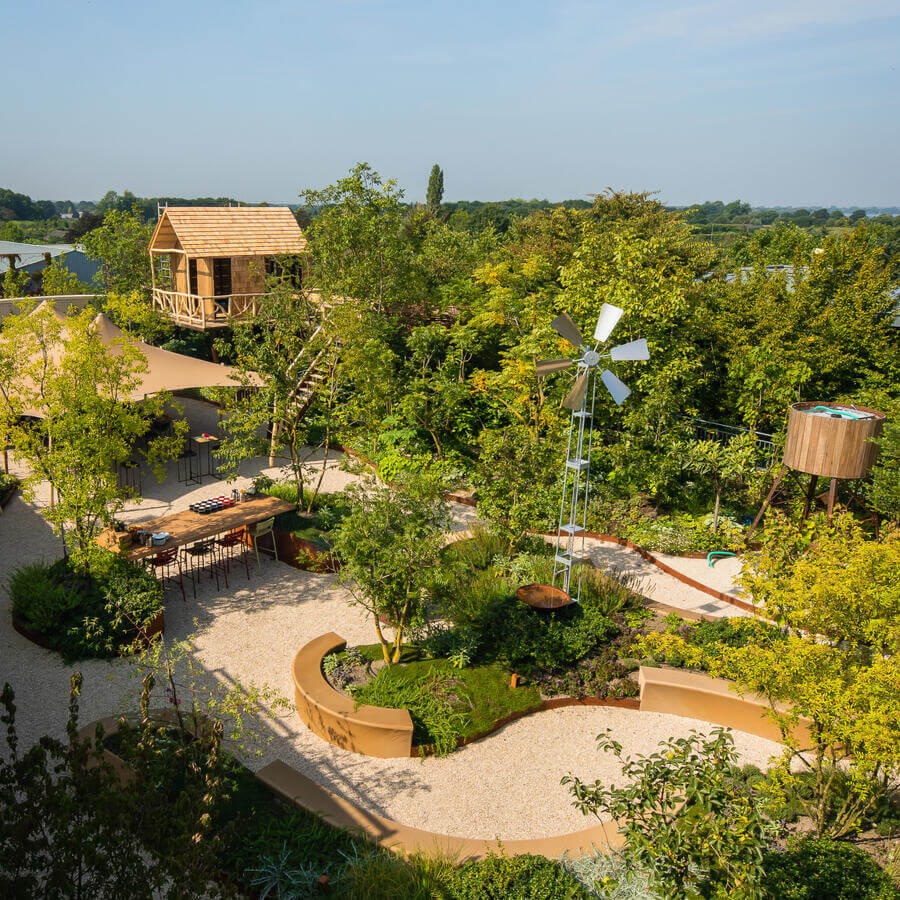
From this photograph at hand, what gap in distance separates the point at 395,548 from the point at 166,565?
5.56 m

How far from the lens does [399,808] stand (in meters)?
8.27

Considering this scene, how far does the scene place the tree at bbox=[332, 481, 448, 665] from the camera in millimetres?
9789

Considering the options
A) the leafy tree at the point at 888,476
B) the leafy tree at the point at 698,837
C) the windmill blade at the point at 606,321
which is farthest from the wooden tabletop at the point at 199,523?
the leafy tree at the point at 888,476

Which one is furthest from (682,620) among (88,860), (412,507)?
(88,860)

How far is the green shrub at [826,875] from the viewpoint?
6.45 m

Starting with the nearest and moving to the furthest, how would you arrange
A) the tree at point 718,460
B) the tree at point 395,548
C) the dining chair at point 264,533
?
the tree at point 395,548 < the dining chair at point 264,533 < the tree at point 718,460

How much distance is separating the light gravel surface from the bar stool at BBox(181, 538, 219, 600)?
337 millimetres

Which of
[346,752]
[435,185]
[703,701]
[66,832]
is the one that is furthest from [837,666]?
[435,185]

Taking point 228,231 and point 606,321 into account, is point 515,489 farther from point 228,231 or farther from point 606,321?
point 228,231

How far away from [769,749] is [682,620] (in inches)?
95.6

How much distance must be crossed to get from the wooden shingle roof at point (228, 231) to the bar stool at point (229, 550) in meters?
14.3

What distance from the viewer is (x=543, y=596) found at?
37.6 ft

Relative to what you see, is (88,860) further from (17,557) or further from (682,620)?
(17,557)

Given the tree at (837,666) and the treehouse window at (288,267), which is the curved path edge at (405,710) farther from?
the treehouse window at (288,267)
